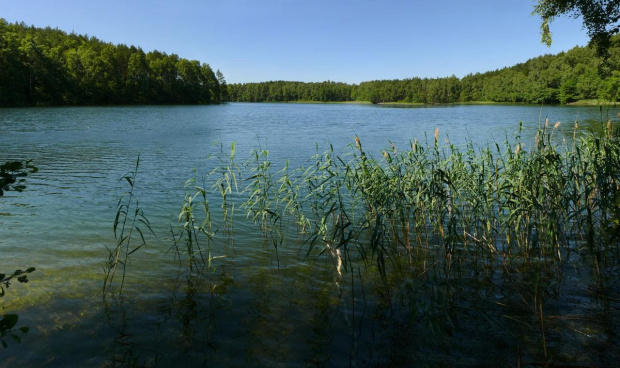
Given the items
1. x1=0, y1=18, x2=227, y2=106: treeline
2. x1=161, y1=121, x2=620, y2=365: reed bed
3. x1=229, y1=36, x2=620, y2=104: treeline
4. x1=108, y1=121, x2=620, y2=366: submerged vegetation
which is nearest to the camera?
x1=108, y1=121, x2=620, y2=366: submerged vegetation

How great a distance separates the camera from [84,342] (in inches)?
188

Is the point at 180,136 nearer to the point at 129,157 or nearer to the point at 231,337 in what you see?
the point at 129,157

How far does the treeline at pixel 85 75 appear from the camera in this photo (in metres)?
70.3

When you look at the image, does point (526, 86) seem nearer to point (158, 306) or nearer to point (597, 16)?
point (597, 16)

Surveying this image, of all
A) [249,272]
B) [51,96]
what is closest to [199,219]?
[249,272]

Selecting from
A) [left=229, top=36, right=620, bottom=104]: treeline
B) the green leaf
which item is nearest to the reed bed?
the green leaf

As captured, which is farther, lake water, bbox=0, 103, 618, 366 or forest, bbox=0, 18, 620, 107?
forest, bbox=0, 18, 620, 107

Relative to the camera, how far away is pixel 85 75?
88.3 m

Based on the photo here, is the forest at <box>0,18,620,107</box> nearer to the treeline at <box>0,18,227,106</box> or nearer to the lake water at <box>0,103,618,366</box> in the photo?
the treeline at <box>0,18,227,106</box>

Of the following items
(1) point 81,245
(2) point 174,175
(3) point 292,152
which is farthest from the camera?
(3) point 292,152

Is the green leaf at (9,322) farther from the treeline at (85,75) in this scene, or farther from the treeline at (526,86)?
the treeline at (85,75)

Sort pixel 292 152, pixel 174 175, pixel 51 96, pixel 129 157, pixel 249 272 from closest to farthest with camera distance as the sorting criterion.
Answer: pixel 249 272 < pixel 174 175 < pixel 129 157 < pixel 292 152 < pixel 51 96

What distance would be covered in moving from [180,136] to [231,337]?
31803mm

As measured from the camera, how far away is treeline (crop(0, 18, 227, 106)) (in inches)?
2768
